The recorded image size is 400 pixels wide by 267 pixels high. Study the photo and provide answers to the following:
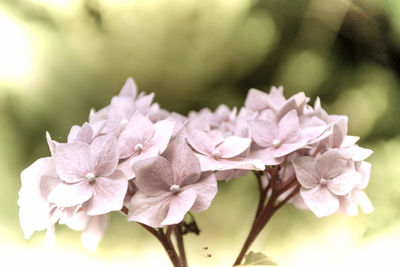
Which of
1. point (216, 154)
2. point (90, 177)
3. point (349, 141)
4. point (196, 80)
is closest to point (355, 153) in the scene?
point (349, 141)

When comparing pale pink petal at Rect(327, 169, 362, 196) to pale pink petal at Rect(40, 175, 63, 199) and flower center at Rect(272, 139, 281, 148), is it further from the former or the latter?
pale pink petal at Rect(40, 175, 63, 199)

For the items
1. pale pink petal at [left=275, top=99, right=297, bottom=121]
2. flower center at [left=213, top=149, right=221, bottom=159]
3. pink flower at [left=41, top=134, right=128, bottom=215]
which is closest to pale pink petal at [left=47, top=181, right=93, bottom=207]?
pink flower at [left=41, top=134, right=128, bottom=215]

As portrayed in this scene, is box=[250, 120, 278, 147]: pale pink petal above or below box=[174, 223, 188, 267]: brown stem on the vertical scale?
above

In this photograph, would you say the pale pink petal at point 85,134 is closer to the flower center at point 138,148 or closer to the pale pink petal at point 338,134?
the flower center at point 138,148

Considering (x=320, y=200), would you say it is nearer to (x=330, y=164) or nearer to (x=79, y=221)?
(x=330, y=164)

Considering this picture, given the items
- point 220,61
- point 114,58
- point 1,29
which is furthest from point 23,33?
point 220,61
